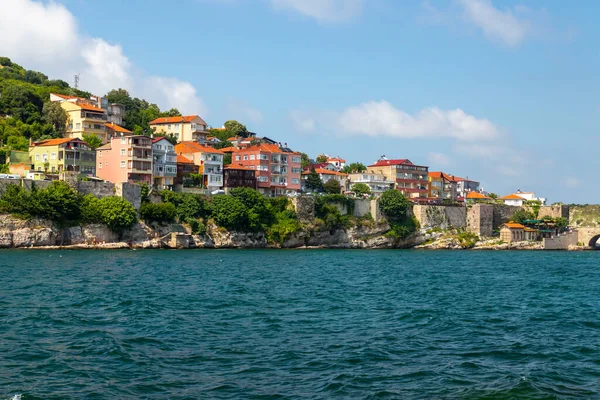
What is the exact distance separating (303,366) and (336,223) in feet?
199

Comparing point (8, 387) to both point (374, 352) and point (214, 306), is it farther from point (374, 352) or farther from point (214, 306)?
point (214, 306)

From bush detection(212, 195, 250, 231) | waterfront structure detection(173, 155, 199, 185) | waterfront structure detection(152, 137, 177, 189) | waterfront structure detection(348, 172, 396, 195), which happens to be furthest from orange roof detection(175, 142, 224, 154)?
waterfront structure detection(348, 172, 396, 195)

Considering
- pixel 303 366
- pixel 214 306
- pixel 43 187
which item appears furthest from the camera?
pixel 43 187

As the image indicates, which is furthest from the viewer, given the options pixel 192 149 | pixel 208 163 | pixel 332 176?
pixel 332 176

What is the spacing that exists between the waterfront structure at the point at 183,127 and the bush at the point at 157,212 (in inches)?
1487

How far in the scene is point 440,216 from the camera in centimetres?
8631

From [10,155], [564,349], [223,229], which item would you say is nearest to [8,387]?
[564,349]

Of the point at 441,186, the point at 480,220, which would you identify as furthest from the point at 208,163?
the point at 441,186

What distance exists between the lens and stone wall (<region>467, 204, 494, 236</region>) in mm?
88562

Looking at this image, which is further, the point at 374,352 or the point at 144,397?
the point at 374,352

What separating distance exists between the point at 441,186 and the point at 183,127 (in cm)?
4217

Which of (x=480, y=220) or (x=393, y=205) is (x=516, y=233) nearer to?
(x=480, y=220)

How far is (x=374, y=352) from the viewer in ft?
63.3

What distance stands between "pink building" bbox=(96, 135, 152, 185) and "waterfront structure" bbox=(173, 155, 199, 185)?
6089 millimetres
